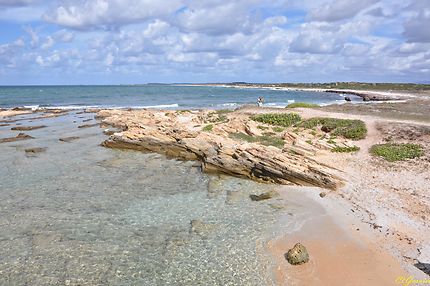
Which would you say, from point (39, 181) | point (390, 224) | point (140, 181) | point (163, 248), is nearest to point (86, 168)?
point (39, 181)

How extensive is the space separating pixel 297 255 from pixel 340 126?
23396mm

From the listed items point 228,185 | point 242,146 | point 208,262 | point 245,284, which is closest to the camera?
point 245,284

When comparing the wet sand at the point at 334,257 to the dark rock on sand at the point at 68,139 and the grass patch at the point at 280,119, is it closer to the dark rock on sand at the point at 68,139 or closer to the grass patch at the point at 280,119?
the grass patch at the point at 280,119

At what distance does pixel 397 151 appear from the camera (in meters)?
25.2

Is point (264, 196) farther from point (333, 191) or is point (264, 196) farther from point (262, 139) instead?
point (262, 139)

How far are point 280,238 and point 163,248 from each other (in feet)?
15.0

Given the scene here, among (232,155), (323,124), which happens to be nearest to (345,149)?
(323,124)

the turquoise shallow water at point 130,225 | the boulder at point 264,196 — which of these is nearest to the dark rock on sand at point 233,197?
the turquoise shallow water at point 130,225

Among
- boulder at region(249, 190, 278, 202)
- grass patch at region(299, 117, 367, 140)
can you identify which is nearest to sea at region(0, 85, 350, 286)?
boulder at region(249, 190, 278, 202)

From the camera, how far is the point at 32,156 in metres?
29.5

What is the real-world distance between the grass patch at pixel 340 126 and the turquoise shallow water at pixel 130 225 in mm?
13420

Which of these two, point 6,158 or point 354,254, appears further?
point 6,158

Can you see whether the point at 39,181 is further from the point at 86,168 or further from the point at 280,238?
the point at 280,238

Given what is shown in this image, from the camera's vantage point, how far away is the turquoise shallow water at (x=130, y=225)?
12336mm
